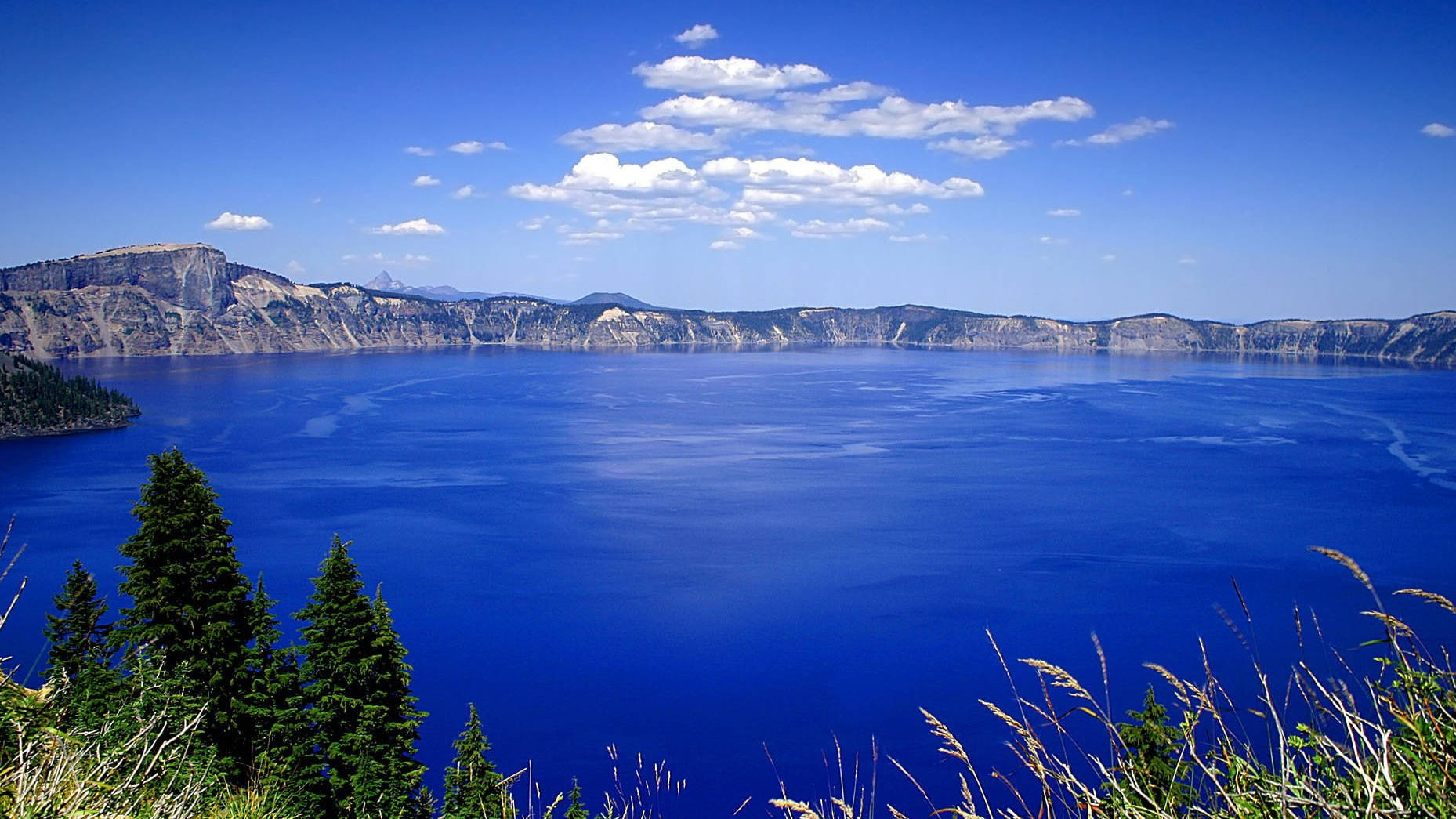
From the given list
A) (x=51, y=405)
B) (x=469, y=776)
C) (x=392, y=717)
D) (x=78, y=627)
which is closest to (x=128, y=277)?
(x=51, y=405)

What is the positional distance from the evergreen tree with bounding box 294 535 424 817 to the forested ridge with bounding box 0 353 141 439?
245 ft

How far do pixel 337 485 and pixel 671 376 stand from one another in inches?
3276

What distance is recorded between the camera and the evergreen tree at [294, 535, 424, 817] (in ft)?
42.5

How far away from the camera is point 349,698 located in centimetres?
1302

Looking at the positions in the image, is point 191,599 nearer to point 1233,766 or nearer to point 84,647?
point 84,647

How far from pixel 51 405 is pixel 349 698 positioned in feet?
258

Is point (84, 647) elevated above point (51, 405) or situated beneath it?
elevated above

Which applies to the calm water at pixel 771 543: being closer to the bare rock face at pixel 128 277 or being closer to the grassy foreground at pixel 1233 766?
the grassy foreground at pixel 1233 766

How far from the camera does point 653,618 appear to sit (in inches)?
1203

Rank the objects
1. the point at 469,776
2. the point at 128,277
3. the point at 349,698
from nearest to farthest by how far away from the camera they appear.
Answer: the point at 469,776 < the point at 349,698 < the point at 128,277

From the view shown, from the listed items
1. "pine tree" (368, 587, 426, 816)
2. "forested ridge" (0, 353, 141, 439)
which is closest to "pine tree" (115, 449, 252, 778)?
"pine tree" (368, 587, 426, 816)

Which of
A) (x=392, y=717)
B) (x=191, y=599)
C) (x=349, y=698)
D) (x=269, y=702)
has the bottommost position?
(x=392, y=717)

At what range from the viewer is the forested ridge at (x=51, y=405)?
7244cm

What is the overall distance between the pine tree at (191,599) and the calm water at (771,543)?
8705mm
